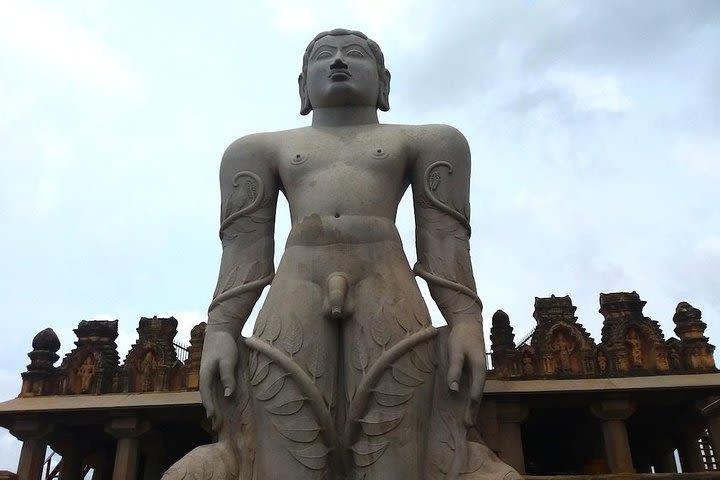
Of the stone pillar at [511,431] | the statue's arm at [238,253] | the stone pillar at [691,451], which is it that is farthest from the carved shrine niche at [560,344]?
the statue's arm at [238,253]

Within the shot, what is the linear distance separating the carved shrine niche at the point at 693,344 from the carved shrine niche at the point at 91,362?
14182 mm

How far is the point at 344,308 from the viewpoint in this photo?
3.83 meters

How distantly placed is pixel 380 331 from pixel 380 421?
1.74ft

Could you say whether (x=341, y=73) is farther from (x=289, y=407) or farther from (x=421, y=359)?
(x=289, y=407)

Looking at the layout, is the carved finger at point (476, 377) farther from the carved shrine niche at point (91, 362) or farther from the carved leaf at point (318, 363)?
the carved shrine niche at point (91, 362)

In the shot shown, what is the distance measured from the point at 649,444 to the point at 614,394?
559 centimetres

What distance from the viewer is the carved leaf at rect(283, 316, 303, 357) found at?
3738 mm

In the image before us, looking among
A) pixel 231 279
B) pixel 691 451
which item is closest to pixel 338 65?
pixel 231 279

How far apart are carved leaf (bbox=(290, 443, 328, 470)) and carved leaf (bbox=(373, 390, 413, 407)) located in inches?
16.8

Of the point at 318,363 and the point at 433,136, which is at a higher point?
the point at 433,136

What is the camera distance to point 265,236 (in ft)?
14.5

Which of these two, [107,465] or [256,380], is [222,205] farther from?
[107,465]

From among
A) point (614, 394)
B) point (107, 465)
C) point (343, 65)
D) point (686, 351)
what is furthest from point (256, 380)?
point (107, 465)

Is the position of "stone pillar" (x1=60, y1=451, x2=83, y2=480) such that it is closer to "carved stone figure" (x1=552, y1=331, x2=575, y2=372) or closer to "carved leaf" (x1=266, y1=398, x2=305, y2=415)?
"carved stone figure" (x1=552, y1=331, x2=575, y2=372)
